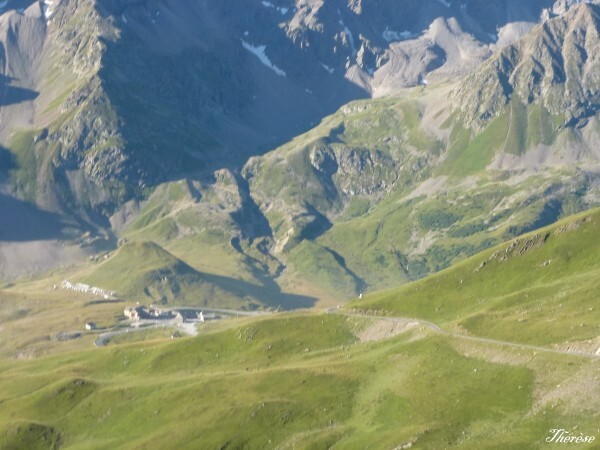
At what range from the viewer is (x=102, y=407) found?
603ft

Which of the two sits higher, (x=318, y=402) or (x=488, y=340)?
(x=318, y=402)

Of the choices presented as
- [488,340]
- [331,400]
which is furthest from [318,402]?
[488,340]

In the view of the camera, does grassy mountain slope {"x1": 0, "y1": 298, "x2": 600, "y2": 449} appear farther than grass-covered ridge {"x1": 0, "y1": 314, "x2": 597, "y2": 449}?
No

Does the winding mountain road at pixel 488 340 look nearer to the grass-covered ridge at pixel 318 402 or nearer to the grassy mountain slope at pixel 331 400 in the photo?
the grassy mountain slope at pixel 331 400

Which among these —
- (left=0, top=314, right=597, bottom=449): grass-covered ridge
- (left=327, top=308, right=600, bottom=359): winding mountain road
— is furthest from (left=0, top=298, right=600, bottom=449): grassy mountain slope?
(left=327, top=308, right=600, bottom=359): winding mountain road

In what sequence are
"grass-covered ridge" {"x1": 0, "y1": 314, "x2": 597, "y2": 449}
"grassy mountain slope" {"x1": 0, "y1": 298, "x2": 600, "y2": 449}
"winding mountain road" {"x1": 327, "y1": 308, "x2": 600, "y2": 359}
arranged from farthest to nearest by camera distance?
"winding mountain road" {"x1": 327, "y1": 308, "x2": 600, "y2": 359}, "grass-covered ridge" {"x1": 0, "y1": 314, "x2": 597, "y2": 449}, "grassy mountain slope" {"x1": 0, "y1": 298, "x2": 600, "y2": 449}

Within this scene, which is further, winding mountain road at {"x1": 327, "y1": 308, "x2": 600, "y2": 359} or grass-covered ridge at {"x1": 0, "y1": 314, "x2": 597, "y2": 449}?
winding mountain road at {"x1": 327, "y1": 308, "x2": 600, "y2": 359}

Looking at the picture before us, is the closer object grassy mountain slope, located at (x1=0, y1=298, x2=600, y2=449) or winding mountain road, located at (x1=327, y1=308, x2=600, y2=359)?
grassy mountain slope, located at (x1=0, y1=298, x2=600, y2=449)

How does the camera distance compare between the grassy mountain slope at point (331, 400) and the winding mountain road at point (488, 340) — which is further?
the winding mountain road at point (488, 340)

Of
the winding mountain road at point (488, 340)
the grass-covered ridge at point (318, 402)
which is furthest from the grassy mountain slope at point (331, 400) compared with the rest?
the winding mountain road at point (488, 340)

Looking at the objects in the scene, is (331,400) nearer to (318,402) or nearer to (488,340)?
(318,402)

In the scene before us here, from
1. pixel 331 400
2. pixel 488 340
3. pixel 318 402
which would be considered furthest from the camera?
pixel 488 340

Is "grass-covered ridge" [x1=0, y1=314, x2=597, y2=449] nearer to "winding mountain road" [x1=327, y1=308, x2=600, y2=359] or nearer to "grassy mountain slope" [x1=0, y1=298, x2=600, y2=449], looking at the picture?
"grassy mountain slope" [x1=0, y1=298, x2=600, y2=449]

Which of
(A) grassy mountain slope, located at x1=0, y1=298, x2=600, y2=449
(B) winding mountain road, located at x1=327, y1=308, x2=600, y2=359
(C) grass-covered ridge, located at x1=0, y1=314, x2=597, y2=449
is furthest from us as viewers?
(B) winding mountain road, located at x1=327, y1=308, x2=600, y2=359
